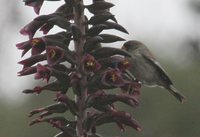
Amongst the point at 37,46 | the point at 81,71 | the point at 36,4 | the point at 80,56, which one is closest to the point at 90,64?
the point at 81,71

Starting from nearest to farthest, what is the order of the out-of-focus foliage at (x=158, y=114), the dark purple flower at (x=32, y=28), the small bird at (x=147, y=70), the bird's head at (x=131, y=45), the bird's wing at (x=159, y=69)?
the dark purple flower at (x=32, y=28) < the bird's head at (x=131, y=45) < the small bird at (x=147, y=70) < the bird's wing at (x=159, y=69) < the out-of-focus foliage at (x=158, y=114)

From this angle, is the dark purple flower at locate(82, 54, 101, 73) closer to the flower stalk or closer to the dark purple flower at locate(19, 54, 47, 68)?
the flower stalk

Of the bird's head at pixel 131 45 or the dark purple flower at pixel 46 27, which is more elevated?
the dark purple flower at pixel 46 27

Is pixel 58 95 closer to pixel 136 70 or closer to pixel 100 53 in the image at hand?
pixel 100 53

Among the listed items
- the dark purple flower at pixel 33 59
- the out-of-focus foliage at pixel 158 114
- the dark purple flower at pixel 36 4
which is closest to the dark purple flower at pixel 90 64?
the dark purple flower at pixel 33 59

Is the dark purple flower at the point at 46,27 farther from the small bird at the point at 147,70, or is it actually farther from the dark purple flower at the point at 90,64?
the small bird at the point at 147,70

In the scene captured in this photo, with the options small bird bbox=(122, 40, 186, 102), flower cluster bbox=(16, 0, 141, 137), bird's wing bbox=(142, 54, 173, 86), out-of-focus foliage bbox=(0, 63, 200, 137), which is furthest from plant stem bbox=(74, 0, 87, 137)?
out-of-focus foliage bbox=(0, 63, 200, 137)

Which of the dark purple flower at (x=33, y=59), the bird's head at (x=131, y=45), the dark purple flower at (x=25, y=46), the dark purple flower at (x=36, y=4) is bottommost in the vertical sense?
the bird's head at (x=131, y=45)
